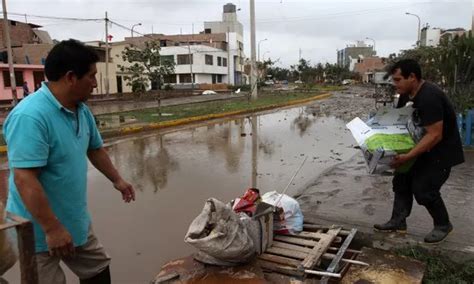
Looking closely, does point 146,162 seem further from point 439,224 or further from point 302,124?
point 302,124

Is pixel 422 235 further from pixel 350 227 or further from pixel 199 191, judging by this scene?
pixel 199 191

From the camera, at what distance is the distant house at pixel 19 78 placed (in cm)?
2798

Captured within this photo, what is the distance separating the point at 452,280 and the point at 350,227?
3.81ft

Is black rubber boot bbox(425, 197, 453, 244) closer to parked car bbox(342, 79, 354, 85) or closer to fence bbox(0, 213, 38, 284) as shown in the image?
fence bbox(0, 213, 38, 284)

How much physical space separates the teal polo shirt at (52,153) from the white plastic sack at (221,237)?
2.95ft

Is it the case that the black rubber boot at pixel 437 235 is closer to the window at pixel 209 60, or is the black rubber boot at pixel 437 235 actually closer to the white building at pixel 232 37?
the window at pixel 209 60

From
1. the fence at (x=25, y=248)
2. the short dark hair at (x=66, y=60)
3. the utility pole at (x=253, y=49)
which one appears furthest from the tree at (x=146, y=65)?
the fence at (x=25, y=248)

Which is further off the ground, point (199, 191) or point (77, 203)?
point (77, 203)

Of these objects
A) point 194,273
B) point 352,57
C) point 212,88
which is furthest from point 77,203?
point 352,57

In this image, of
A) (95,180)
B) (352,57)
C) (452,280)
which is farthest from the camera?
(352,57)

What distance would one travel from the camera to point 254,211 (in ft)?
11.9

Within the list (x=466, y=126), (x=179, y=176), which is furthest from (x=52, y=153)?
(x=466, y=126)

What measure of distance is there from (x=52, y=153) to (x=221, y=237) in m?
1.42

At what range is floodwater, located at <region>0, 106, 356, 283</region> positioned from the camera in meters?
4.29
